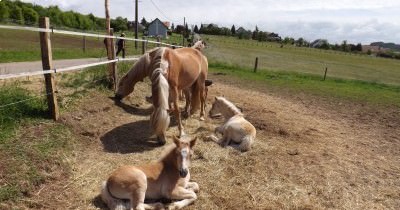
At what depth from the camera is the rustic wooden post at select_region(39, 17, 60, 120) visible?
6.08m

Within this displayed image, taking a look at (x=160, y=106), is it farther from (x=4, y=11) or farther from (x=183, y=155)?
(x=4, y=11)

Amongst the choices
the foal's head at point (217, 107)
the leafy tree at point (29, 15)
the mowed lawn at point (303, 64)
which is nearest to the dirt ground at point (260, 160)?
the foal's head at point (217, 107)

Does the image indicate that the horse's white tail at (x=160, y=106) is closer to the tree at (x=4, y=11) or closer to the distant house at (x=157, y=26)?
the tree at (x=4, y=11)

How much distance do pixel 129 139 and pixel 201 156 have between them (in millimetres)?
1446

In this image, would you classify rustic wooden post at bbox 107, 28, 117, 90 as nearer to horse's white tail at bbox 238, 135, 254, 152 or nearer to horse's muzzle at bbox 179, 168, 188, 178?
horse's white tail at bbox 238, 135, 254, 152

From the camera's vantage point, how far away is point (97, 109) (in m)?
7.78

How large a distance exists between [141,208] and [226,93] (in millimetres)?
8803

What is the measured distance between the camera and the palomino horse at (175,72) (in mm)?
7285

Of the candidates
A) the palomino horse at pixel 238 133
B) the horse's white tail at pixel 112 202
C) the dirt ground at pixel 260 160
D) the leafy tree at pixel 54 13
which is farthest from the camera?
the leafy tree at pixel 54 13

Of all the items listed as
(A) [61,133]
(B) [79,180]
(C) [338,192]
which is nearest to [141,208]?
(B) [79,180]

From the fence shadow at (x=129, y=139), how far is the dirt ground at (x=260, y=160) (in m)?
0.02

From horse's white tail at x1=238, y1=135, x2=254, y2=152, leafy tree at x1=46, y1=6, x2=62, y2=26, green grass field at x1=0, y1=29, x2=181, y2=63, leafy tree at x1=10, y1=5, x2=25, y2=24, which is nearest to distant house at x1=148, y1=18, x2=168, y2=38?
leafy tree at x1=46, y1=6, x2=62, y2=26

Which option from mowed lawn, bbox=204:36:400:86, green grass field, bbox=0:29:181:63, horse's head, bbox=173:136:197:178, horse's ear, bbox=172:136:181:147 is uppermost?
horse's ear, bbox=172:136:181:147

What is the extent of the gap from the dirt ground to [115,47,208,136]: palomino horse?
465 millimetres
